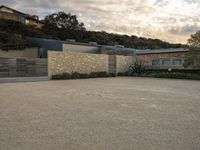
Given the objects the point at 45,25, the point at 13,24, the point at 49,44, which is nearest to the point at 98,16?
the point at 49,44

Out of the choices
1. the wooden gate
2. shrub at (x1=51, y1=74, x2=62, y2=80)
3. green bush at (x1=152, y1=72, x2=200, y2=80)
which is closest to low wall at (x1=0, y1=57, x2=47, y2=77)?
shrub at (x1=51, y1=74, x2=62, y2=80)

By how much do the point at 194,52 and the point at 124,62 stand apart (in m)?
6.78

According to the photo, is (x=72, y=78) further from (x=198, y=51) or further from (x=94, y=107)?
(x=94, y=107)

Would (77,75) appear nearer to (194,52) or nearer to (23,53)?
(194,52)

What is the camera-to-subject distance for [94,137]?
421 centimetres

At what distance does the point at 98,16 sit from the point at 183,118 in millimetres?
26088

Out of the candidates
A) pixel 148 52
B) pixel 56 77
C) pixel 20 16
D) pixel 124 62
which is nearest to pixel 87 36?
pixel 20 16

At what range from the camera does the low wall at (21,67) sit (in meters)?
19.0

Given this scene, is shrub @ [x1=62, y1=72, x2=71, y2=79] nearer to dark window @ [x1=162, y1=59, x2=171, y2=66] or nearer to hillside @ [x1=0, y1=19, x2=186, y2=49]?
dark window @ [x1=162, y1=59, x2=171, y2=66]

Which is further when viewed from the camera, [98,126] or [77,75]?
[77,75]

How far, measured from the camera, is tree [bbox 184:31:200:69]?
21.1 metres

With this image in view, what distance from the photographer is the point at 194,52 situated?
830 inches

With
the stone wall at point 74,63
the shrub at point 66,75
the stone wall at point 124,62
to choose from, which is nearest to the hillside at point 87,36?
the stone wall at point 124,62

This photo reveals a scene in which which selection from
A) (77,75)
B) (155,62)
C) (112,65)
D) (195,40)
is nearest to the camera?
(77,75)
